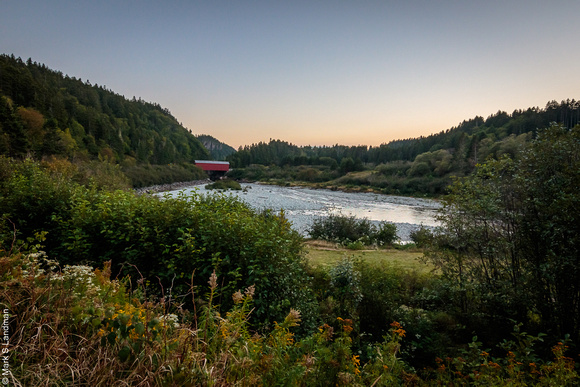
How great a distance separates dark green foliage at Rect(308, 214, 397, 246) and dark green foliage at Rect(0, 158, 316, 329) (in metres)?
15.4

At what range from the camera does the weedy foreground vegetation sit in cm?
214

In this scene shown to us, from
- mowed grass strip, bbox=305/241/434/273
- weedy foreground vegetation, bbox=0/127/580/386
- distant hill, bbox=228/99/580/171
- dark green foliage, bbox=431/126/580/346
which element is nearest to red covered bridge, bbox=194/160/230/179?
distant hill, bbox=228/99/580/171

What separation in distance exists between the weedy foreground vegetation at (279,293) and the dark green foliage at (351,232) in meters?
12.5

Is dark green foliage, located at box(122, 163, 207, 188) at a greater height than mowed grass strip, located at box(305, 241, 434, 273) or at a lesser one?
greater

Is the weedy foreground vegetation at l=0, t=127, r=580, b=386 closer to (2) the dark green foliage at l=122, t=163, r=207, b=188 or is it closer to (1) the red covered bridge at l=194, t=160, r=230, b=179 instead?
(2) the dark green foliage at l=122, t=163, r=207, b=188

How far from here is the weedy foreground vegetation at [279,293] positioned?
214cm

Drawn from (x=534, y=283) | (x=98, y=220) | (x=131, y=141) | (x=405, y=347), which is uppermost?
(x=131, y=141)

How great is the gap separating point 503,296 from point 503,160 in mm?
3109

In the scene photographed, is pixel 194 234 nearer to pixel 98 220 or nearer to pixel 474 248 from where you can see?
pixel 98 220

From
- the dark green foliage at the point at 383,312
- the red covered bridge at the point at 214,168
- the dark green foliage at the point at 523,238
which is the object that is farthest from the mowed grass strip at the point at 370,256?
the red covered bridge at the point at 214,168

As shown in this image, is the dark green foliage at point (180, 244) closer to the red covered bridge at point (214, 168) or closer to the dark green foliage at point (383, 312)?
the dark green foliage at point (383, 312)

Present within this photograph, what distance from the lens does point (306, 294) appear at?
19.0 feet

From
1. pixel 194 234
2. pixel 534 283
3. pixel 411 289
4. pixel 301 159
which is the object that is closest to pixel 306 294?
pixel 194 234

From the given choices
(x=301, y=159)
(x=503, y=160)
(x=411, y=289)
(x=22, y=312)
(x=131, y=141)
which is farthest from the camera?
(x=301, y=159)
